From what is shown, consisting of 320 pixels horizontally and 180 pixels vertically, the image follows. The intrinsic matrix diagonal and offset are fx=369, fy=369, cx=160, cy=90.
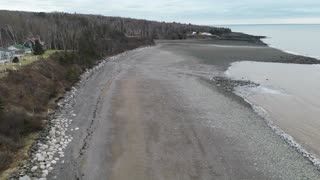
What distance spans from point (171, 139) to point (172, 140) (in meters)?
0.18

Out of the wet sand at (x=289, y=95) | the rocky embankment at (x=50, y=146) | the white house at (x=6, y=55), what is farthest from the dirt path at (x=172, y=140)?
the white house at (x=6, y=55)

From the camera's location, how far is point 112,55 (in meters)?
74.5

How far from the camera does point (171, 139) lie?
21844mm

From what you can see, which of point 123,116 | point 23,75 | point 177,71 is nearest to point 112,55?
point 177,71

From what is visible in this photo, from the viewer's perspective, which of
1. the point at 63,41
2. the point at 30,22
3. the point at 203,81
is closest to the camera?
the point at 203,81

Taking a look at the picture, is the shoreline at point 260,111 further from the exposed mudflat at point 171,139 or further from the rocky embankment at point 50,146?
the rocky embankment at point 50,146

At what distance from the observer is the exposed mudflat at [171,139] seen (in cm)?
1762

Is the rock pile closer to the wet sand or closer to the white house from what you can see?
the wet sand

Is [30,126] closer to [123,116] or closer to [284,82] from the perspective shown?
[123,116]

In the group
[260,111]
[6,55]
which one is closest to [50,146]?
[260,111]

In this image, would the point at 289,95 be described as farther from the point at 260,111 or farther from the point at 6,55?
the point at 6,55

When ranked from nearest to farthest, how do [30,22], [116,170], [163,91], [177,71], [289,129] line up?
1. [116,170]
2. [289,129]
3. [163,91]
4. [177,71]
5. [30,22]

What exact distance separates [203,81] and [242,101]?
1032cm

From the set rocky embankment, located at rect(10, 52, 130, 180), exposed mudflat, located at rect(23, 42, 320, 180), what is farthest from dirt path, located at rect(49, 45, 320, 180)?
rocky embankment, located at rect(10, 52, 130, 180)
